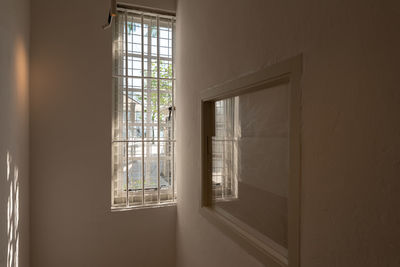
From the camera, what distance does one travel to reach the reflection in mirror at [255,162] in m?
0.99

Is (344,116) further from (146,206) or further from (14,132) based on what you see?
(146,206)

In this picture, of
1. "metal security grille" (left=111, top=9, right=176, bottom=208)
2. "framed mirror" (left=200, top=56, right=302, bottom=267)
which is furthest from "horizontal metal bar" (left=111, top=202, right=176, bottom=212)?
"framed mirror" (left=200, top=56, right=302, bottom=267)

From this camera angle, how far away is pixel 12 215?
1460 mm

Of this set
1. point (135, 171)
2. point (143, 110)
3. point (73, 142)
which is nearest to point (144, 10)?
point (143, 110)

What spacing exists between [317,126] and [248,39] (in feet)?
1.87

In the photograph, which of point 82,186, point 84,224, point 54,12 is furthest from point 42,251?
point 54,12

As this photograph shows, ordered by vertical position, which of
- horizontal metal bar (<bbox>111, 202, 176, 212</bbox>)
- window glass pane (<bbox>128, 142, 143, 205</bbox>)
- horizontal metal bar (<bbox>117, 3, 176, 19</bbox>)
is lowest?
horizontal metal bar (<bbox>111, 202, 176, 212</bbox>)

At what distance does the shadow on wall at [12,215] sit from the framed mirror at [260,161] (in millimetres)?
1104

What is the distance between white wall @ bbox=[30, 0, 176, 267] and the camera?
6.51ft

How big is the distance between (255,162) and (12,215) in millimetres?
1402

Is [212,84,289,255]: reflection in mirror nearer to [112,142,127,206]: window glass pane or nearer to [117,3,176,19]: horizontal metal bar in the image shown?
[112,142,127,206]: window glass pane

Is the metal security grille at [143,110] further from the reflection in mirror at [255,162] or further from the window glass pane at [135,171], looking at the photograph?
the reflection in mirror at [255,162]

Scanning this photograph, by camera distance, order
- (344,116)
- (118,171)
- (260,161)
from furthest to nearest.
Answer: (118,171), (260,161), (344,116)

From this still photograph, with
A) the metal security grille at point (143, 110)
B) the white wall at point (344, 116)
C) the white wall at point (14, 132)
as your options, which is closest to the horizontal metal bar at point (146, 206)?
the metal security grille at point (143, 110)
